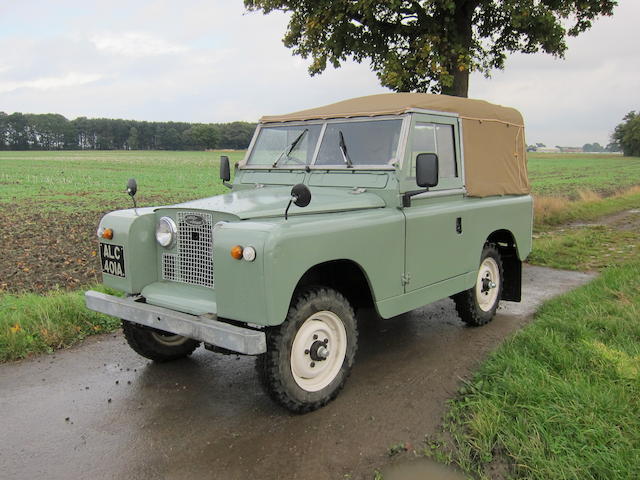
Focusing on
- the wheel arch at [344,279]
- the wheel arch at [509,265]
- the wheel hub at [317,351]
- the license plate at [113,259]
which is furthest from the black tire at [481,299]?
the license plate at [113,259]

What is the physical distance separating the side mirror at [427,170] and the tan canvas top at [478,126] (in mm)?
681

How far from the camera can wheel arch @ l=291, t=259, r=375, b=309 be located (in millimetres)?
3818

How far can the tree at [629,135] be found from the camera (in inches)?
2601

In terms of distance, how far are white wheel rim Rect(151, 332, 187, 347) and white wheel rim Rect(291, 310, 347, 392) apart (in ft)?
4.78

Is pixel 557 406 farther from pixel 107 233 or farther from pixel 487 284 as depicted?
pixel 107 233

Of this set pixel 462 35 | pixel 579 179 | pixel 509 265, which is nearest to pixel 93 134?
pixel 579 179

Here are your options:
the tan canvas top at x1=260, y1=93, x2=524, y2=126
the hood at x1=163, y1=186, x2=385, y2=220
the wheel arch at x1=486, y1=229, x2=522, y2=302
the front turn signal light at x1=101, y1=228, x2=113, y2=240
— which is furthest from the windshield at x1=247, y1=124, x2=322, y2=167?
the wheel arch at x1=486, y1=229, x2=522, y2=302

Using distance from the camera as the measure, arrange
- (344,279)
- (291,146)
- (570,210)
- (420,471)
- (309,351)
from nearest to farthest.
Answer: (420,471)
(309,351)
(344,279)
(291,146)
(570,210)

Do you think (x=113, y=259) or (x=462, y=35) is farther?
(x=462, y=35)

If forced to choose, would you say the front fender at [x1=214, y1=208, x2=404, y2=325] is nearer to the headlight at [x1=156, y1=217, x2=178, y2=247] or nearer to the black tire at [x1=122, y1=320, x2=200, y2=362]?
the headlight at [x1=156, y1=217, x2=178, y2=247]

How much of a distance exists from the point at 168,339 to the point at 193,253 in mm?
1142

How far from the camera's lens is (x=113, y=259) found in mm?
4012

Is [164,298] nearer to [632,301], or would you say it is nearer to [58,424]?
[58,424]

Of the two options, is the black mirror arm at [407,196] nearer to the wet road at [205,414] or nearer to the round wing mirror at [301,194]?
the round wing mirror at [301,194]
